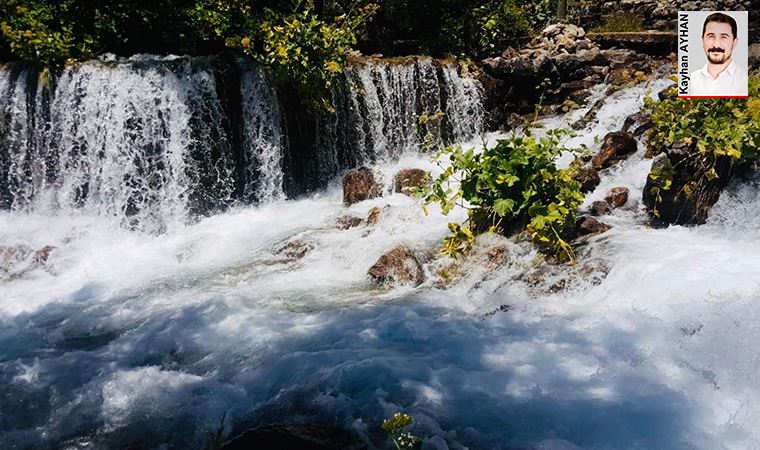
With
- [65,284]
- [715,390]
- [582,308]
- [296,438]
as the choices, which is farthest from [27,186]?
[715,390]

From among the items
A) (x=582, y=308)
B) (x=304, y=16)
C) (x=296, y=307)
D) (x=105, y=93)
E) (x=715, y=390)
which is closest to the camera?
(x=715, y=390)

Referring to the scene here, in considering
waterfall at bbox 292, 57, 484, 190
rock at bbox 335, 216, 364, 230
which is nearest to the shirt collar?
waterfall at bbox 292, 57, 484, 190

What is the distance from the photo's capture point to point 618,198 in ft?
23.8

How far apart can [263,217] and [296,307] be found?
3663mm

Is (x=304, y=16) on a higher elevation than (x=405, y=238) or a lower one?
higher

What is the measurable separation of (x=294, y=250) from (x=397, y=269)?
5.53 ft

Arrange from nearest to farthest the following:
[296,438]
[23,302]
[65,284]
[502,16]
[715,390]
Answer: [296,438]
[715,390]
[23,302]
[65,284]
[502,16]

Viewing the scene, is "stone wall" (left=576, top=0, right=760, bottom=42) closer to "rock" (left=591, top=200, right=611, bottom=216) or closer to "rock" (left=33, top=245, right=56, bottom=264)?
"rock" (left=591, top=200, right=611, bottom=216)

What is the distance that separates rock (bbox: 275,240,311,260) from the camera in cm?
717

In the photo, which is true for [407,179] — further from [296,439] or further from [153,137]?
[296,439]

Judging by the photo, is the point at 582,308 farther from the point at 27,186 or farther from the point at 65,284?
the point at 27,186

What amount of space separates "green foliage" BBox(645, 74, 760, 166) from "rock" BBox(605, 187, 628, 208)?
792mm

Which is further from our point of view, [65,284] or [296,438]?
[65,284]

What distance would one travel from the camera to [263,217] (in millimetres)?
9102
